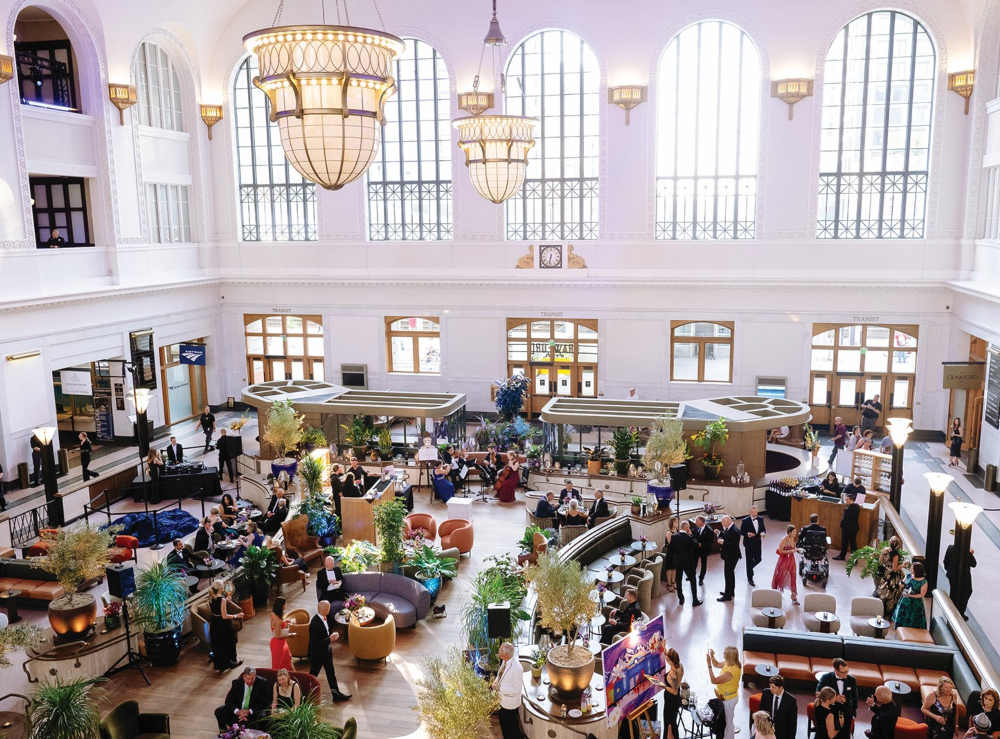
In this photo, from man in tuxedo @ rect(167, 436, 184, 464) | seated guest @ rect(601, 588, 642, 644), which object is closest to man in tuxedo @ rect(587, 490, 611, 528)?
seated guest @ rect(601, 588, 642, 644)

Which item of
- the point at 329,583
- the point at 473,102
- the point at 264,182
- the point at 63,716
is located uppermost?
the point at 473,102

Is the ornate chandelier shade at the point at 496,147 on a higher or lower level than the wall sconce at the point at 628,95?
lower

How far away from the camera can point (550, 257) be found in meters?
23.1

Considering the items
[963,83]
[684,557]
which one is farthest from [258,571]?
[963,83]

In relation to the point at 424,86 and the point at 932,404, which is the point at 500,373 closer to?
the point at 424,86

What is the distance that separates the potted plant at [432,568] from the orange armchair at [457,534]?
2.65 ft

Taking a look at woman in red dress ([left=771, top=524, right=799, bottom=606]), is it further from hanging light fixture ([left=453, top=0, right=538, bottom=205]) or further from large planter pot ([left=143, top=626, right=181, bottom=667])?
large planter pot ([left=143, top=626, right=181, bottom=667])

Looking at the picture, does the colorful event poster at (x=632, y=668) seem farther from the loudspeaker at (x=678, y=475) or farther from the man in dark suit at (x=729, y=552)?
the loudspeaker at (x=678, y=475)

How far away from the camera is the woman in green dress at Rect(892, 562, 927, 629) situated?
10.9 metres

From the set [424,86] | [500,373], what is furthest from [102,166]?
[500,373]

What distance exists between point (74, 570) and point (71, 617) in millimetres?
730

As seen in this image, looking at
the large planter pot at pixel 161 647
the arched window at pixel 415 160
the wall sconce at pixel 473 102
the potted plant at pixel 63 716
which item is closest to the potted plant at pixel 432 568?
the large planter pot at pixel 161 647

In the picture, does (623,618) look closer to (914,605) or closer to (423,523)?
(914,605)

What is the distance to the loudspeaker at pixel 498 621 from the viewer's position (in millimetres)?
9555
